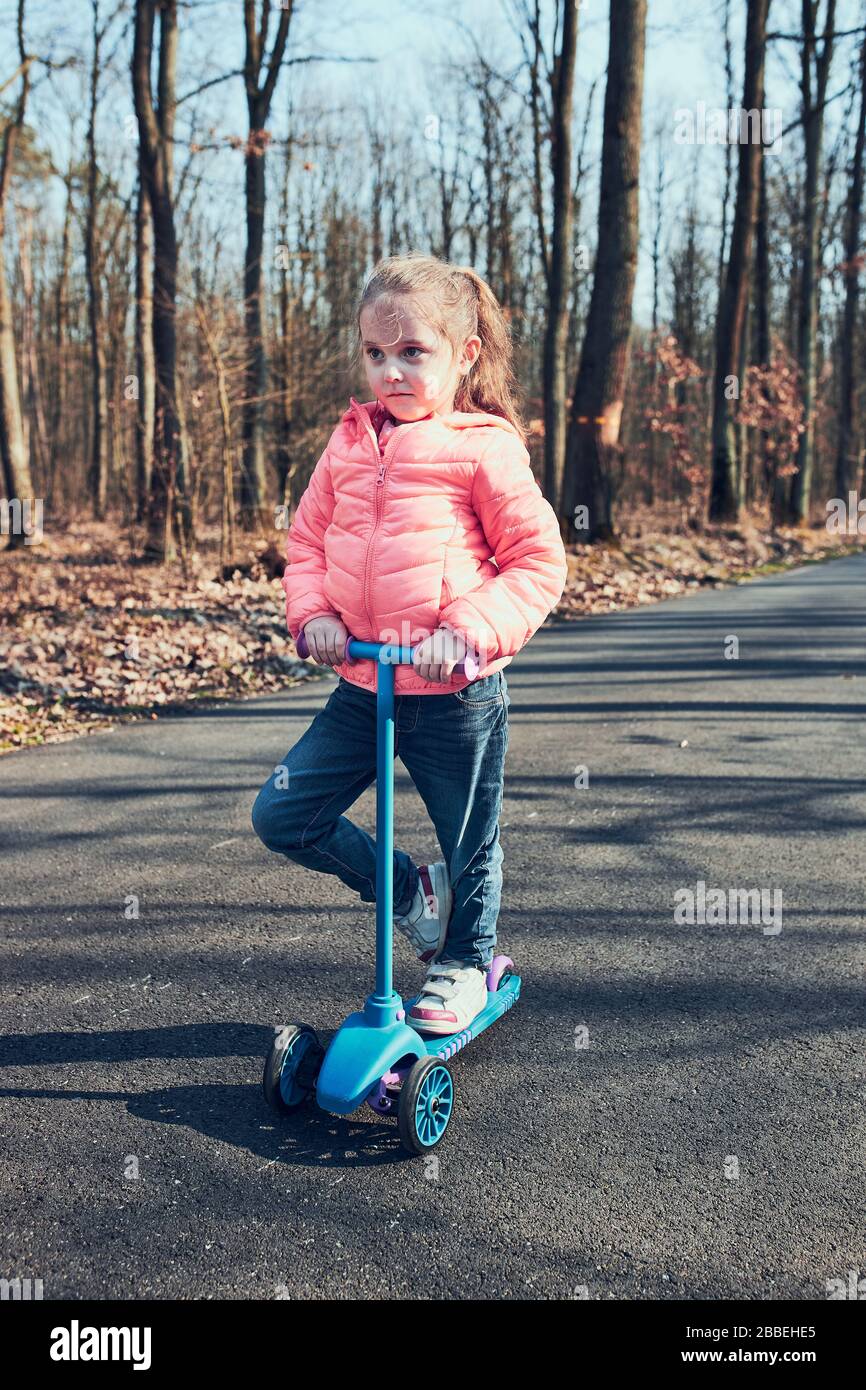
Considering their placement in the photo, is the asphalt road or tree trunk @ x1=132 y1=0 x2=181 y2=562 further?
tree trunk @ x1=132 y1=0 x2=181 y2=562

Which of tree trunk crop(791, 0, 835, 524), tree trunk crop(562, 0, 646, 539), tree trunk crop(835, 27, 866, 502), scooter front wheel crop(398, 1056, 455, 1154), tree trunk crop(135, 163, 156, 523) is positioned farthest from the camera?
tree trunk crop(835, 27, 866, 502)

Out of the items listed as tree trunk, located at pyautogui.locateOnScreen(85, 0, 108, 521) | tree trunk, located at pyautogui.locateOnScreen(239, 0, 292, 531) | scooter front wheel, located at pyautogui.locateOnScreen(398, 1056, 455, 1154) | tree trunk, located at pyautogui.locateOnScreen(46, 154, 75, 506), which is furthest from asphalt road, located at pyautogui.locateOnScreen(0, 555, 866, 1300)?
tree trunk, located at pyautogui.locateOnScreen(46, 154, 75, 506)

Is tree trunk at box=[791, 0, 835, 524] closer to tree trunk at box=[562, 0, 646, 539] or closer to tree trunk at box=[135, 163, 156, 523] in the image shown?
tree trunk at box=[562, 0, 646, 539]

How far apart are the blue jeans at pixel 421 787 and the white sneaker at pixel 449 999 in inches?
1.7

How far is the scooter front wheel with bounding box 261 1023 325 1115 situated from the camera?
2.75m

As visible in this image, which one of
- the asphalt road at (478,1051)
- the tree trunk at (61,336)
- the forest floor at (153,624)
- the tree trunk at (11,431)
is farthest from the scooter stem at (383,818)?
the tree trunk at (61,336)

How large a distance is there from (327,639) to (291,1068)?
102cm

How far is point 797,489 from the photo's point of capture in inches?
1016

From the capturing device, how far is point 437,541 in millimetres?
2828

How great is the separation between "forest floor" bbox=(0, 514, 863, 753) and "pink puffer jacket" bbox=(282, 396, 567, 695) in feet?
13.2

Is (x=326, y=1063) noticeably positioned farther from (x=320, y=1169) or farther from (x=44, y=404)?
(x=44, y=404)

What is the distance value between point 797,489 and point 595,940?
2374 cm

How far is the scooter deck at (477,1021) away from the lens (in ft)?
9.59
